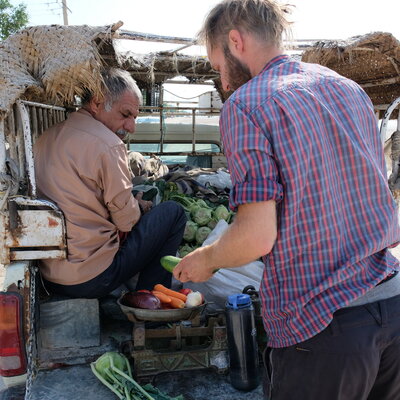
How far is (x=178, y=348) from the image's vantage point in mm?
2246

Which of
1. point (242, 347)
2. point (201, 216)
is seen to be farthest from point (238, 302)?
point (201, 216)

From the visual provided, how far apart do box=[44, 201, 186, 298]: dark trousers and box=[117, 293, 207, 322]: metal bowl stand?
33cm

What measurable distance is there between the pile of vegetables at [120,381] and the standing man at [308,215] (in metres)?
0.74

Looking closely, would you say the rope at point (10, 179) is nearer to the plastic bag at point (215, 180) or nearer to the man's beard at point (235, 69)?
the man's beard at point (235, 69)

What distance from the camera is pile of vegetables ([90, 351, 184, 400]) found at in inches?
77.4

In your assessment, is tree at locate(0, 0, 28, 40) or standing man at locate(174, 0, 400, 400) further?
tree at locate(0, 0, 28, 40)

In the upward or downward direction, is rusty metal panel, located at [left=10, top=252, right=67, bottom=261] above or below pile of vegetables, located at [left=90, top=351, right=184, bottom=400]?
above

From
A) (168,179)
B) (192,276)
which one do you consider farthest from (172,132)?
(192,276)

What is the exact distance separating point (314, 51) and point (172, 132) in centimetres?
521

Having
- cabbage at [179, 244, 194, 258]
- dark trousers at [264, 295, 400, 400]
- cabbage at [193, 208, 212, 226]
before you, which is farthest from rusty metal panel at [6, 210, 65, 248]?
cabbage at [193, 208, 212, 226]

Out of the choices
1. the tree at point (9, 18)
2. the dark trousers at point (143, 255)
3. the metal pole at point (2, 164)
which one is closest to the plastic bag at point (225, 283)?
the dark trousers at point (143, 255)

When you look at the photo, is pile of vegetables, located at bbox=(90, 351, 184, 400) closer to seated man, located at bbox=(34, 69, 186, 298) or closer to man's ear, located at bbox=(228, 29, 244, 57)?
seated man, located at bbox=(34, 69, 186, 298)

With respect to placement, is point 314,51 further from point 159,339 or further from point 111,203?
point 159,339

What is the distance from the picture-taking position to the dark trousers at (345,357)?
1.35m
